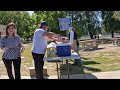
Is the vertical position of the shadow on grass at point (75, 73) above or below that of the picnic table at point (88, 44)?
above

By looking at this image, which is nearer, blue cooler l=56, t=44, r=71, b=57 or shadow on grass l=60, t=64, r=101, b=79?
blue cooler l=56, t=44, r=71, b=57

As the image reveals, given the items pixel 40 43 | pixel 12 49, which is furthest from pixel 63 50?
pixel 12 49

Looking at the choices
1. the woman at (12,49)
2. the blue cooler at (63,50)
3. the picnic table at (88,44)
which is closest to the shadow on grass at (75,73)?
the blue cooler at (63,50)

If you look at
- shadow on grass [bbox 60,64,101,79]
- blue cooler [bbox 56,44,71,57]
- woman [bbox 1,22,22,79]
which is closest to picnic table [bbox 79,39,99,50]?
shadow on grass [bbox 60,64,101,79]

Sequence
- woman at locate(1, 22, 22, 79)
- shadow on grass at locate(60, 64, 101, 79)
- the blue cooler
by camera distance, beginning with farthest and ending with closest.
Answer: shadow on grass at locate(60, 64, 101, 79), the blue cooler, woman at locate(1, 22, 22, 79)

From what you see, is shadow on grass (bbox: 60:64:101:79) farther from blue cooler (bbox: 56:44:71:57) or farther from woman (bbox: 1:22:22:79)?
woman (bbox: 1:22:22:79)

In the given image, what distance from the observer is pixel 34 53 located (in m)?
7.91

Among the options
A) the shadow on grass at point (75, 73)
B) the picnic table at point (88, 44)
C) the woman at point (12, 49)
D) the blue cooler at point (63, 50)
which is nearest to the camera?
the woman at point (12, 49)

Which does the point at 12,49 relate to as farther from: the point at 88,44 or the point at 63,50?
the point at 88,44

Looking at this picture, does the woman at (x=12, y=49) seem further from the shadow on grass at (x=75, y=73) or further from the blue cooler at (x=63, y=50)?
the shadow on grass at (x=75, y=73)

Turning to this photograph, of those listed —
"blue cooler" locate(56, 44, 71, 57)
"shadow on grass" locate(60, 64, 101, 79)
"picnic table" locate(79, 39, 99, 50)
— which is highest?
"blue cooler" locate(56, 44, 71, 57)
